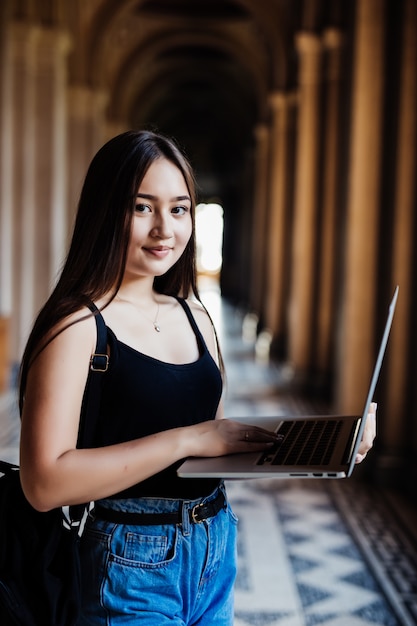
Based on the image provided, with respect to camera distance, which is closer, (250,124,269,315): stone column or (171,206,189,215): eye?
(171,206,189,215): eye

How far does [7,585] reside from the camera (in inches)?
61.9

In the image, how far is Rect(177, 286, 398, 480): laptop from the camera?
154cm

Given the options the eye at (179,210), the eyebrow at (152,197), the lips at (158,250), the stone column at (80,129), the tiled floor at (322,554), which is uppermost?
the stone column at (80,129)

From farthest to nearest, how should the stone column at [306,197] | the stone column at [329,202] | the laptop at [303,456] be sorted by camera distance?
1. the stone column at [306,197]
2. the stone column at [329,202]
3. the laptop at [303,456]

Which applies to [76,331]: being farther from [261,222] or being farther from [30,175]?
[261,222]

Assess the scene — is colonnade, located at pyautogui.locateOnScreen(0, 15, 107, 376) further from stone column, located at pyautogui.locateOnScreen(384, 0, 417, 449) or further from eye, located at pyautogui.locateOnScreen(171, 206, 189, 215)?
eye, located at pyautogui.locateOnScreen(171, 206, 189, 215)

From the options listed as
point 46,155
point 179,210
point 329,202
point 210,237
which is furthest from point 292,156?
point 210,237

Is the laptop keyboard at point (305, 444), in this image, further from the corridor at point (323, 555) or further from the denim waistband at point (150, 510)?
the corridor at point (323, 555)

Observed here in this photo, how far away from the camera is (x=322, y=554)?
5160 mm

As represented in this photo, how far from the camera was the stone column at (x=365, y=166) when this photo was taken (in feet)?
23.3

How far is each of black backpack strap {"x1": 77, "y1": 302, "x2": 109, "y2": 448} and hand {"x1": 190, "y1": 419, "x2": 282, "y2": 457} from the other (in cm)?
21

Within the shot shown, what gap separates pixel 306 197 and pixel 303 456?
443 inches

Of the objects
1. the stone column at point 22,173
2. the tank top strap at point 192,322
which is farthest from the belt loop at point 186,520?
the stone column at point 22,173

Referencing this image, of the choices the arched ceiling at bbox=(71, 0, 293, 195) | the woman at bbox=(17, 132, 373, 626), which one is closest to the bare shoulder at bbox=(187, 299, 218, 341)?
the woman at bbox=(17, 132, 373, 626)
